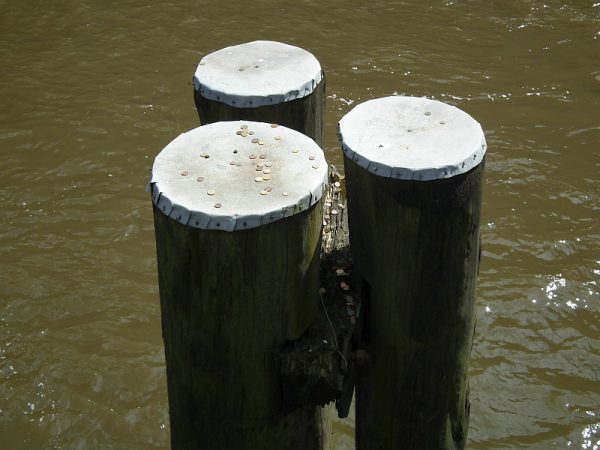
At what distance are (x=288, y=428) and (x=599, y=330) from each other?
2.66m

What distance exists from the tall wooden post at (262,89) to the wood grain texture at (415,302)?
1.38ft

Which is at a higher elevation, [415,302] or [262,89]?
[262,89]

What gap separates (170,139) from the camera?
6.04 metres

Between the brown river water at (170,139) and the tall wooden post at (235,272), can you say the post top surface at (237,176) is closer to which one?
the tall wooden post at (235,272)

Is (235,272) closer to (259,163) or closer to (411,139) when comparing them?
(259,163)

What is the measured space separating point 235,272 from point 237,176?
31cm

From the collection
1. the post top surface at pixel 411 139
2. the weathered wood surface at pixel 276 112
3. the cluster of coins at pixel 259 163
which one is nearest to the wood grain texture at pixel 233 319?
the cluster of coins at pixel 259 163

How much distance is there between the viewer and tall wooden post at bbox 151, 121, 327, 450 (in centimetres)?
212

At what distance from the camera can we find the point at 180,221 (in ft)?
6.88

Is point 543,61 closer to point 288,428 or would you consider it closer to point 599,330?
point 599,330

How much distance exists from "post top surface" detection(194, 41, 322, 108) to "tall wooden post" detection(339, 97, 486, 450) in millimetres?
313

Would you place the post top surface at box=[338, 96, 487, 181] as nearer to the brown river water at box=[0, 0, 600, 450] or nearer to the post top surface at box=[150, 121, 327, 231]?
the post top surface at box=[150, 121, 327, 231]

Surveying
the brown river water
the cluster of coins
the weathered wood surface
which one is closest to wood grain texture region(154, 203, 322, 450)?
the cluster of coins

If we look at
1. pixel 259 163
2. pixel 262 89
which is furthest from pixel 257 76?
pixel 259 163
